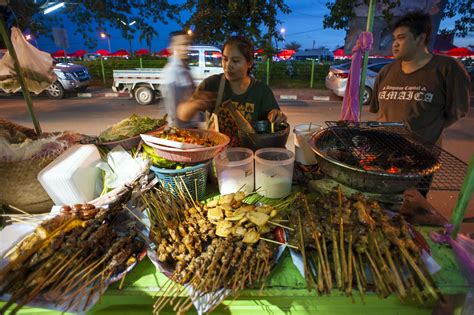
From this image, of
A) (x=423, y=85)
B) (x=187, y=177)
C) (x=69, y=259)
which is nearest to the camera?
(x=69, y=259)

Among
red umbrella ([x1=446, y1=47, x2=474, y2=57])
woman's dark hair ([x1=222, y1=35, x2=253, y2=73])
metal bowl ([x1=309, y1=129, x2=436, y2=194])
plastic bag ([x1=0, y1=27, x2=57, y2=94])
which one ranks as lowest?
metal bowl ([x1=309, y1=129, x2=436, y2=194])

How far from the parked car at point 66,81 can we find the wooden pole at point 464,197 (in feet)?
52.8

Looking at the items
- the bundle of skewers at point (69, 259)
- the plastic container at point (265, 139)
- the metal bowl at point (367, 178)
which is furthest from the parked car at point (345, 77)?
the bundle of skewers at point (69, 259)

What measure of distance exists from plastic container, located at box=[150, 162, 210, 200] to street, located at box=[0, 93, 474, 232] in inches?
174

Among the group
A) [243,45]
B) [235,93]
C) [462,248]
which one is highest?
[243,45]

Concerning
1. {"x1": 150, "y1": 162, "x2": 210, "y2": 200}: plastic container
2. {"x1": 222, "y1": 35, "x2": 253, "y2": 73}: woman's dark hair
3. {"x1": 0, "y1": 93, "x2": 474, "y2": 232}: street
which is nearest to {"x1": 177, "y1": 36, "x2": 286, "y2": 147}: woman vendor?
{"x1": 222, "y1": 35, "x2": 253, "y2": 73}: woman's dark hair

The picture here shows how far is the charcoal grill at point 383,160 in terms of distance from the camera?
1559mm

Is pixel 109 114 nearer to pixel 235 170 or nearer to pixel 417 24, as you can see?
pixel 235 170

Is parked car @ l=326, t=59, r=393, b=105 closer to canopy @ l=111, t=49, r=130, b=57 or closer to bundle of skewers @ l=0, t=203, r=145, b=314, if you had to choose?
bundle of skewers @ l=0, t=203, r=145, b=314

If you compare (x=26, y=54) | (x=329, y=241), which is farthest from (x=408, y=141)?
(x=26, y=54)

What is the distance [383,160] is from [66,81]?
15958mm

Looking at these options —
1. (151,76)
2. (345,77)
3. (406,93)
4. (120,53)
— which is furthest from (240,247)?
(120,53)

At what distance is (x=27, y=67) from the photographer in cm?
293

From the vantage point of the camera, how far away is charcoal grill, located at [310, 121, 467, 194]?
1.56 meters
